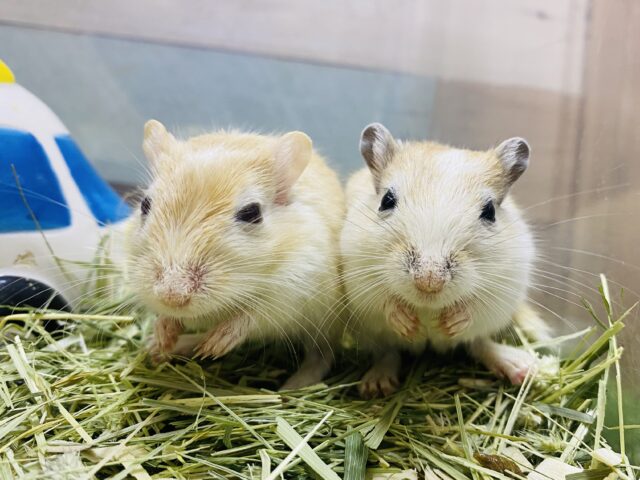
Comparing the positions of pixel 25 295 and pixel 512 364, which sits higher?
pixel 25 295

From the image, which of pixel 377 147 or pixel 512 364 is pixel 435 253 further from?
pixel 512 364

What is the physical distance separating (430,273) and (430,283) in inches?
1.1

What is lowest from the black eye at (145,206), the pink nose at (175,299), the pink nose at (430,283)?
the pink nose at (175,299)

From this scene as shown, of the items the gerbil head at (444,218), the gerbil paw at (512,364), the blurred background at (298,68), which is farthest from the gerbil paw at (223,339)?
the blurred background at (298,68)

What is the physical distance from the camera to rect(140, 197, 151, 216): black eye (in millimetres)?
1877

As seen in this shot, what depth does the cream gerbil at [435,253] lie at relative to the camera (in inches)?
66.9

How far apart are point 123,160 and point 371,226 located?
6.81 feet

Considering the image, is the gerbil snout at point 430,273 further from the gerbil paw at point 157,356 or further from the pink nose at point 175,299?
the gerbil paw at point 157,356

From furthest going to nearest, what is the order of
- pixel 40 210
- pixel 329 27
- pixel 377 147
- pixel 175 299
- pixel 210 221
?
pixel 329 27 → pixel 40 210 → pixel 377 147 → pixel 210 221 → pixel 175 299

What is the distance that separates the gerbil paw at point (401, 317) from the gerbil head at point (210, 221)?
15.9 inches

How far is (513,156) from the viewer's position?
1959mm

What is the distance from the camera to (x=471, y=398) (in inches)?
80.6

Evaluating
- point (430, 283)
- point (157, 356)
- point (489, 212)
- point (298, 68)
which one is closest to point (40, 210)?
point (157, 356)

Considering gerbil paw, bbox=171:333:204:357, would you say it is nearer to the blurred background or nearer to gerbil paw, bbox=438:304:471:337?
gerbil paw, bbox=438:304:471:337
